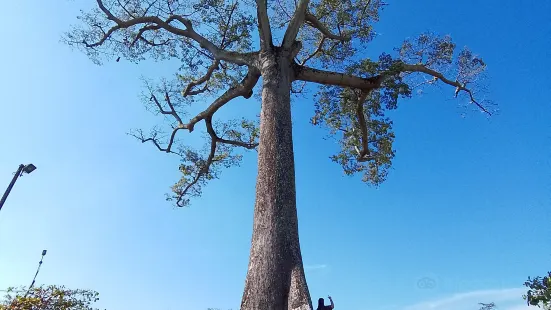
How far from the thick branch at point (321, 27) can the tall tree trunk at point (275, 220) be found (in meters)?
2.86

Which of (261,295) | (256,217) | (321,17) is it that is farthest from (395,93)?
(261,295)

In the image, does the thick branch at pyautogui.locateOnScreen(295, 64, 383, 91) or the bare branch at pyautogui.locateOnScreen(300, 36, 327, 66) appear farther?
the bare branch at pyautogui.locateOnScreen(300, 36, 327, 66)

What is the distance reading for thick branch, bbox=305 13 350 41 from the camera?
8406 mm

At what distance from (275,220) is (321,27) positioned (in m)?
5.66

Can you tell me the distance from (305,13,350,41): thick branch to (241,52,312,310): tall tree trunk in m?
2.86

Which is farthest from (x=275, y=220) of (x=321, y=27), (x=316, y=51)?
(x=316, y=51)

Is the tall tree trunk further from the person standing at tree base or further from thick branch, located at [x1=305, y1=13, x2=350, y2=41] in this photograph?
thick branch, located at [x1=305, y1=13, x2=350, y2=41]

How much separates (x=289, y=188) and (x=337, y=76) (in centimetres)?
304

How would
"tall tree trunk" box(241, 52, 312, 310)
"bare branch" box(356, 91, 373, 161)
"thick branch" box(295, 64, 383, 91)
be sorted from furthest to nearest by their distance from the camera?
"bare branch" box(356, 91, 373, 161)
"thick branch" box(295, 64, 383, 91)
"tall tree trunk" box(241, 52, 312, 310)

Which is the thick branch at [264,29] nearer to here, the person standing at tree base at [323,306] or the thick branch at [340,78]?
the thick branch at [340,78]

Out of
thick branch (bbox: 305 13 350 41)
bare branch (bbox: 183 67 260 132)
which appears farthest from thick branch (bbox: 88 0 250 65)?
thick branch (bbox: 305 13 350 41)

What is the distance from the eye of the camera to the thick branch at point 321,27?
841 cm

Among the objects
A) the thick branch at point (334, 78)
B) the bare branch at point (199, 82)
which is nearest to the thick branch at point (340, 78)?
the thick branch at point (334, 78)

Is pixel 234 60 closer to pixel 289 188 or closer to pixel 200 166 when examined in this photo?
pixel 289 188
